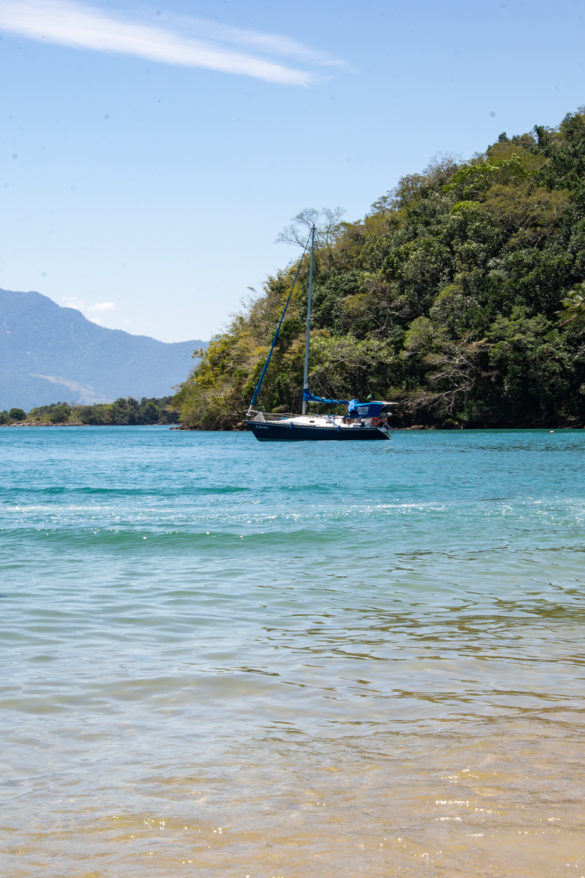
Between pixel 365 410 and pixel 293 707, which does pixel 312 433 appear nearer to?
pixel 365 410

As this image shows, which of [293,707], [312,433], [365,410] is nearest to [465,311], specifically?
[365,410]

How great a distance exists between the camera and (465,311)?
75875 mm

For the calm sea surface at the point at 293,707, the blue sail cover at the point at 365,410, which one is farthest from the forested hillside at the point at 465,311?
the calm sea surface at the point at 293,707

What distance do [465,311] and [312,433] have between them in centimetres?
2618

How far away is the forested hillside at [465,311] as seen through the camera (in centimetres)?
7169

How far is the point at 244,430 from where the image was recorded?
101m

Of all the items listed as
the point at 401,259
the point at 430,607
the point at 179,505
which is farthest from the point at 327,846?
the point at 401,259

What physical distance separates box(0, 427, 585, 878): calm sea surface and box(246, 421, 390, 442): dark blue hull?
137ft

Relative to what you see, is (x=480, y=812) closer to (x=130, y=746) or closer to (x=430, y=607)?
(x=130, y=746)

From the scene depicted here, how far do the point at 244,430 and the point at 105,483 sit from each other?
235 feet

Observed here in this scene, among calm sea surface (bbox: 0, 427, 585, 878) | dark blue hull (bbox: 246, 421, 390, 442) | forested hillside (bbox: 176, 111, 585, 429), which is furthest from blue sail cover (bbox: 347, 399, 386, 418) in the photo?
calm sea surface (bbox: 0, 427, 585, 878)

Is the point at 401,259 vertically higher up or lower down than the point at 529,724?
higher up

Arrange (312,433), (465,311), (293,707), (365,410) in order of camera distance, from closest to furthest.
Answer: (293,707) → (365,410) → (312,433) → (465,311)

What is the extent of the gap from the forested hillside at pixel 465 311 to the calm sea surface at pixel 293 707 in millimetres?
58581
